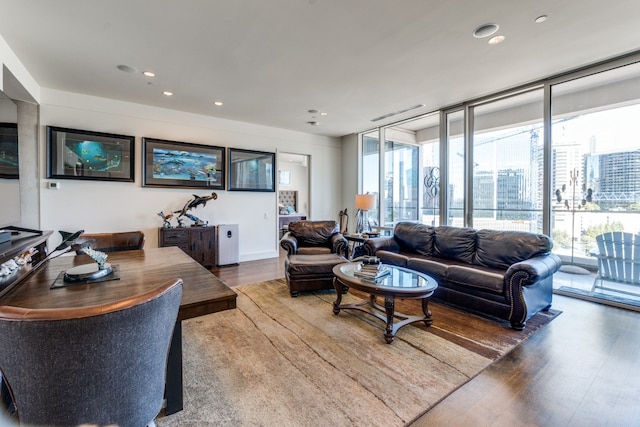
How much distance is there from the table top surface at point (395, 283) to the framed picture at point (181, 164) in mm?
3457

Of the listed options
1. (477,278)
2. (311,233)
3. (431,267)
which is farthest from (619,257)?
(311,233)

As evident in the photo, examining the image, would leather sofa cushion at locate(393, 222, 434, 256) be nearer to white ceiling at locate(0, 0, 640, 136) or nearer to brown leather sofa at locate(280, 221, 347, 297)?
brown leather sofa at locate(280, 221, 347, 297)

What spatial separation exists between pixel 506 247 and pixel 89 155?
5835mm

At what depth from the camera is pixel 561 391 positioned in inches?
73.2

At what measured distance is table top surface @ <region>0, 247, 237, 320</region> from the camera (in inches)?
50.5

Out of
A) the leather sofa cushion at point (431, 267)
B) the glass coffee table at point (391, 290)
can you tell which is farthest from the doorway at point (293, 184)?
the glass coffee table at point (391, 290)

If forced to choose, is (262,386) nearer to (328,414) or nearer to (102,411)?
(328,414)

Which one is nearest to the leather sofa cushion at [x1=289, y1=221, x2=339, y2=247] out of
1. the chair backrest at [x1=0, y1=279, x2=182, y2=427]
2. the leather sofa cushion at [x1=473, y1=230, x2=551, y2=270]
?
the leather sofa cushion at [x1=473, y1=230, x2=551, y2=270]

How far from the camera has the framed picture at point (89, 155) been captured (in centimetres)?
406

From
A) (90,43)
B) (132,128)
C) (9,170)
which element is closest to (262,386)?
(9,170)

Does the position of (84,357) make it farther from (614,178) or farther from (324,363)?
(614,178)

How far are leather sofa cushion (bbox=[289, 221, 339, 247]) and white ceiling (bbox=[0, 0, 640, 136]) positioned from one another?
1.99m

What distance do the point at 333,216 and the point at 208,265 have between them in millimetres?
3242

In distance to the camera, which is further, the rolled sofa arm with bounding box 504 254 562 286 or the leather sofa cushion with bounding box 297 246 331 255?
the leather sofa cushion with bounding box 297 246 331 255
